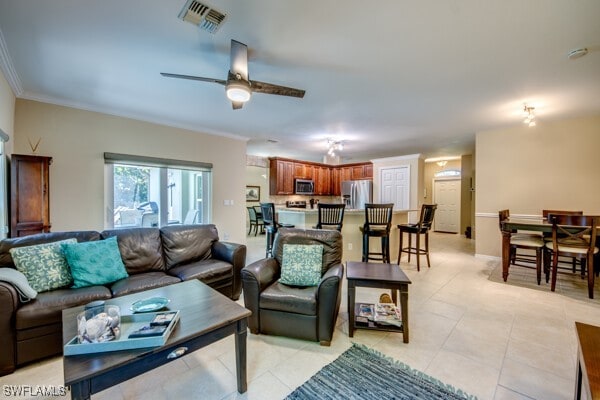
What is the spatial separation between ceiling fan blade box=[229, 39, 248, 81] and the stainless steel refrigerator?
6.24m

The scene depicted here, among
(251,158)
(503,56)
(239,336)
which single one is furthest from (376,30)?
(251,158)

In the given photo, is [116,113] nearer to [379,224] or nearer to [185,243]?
[185,243]

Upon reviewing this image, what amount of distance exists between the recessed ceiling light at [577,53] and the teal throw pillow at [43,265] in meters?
4.90

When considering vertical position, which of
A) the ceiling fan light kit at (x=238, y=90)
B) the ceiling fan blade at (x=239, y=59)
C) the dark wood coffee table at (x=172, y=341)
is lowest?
the dark wood coffee table at (x=172, y=341)

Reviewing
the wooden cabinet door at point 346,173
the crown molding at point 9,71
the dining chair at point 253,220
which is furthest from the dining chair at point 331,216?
the wooden cabinet door at point 346,173

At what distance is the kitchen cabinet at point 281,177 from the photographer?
7602mm

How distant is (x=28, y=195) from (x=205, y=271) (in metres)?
2.32

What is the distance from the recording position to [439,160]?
337 inches

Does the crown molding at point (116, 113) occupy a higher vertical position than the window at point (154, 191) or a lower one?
higher

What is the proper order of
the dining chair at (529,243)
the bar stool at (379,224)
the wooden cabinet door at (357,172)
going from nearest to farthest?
the dining chair at (529,243) → the bar stool at (379,224) → the wooden cabinet door at (357,172)

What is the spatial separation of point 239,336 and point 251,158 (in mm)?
6520

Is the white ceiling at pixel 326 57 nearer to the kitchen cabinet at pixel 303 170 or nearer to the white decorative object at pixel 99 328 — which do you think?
the white decorative object at pixel 99 328

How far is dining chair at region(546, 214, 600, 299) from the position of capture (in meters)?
2.97

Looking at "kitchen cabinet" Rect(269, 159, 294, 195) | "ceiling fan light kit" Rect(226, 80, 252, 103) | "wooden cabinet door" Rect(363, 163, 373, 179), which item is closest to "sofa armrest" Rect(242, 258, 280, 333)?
"ceiling fan light kit" Rect(226, 80, 252, 103)
